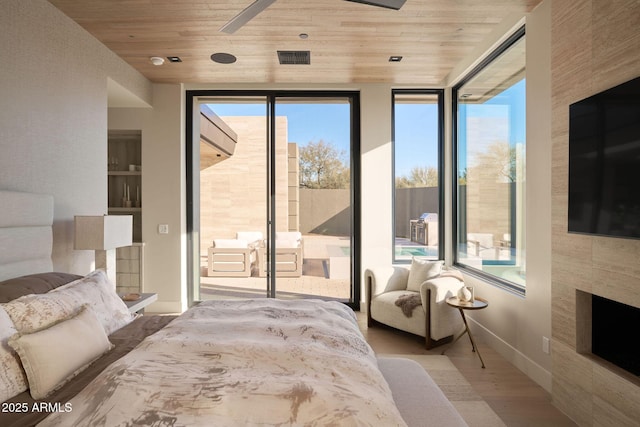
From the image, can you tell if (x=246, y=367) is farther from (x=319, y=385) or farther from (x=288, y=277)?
(x=288, y=277)

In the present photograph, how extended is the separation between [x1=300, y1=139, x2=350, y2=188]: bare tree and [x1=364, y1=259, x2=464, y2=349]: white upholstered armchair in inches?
54.0

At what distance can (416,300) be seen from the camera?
364 centimetres

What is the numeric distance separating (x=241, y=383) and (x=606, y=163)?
2118mm

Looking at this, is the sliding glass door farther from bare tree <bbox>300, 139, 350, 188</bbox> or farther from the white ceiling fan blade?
the white ceiling fan blade

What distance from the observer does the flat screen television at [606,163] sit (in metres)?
1.76

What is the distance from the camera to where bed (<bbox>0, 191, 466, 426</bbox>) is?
3.98ft

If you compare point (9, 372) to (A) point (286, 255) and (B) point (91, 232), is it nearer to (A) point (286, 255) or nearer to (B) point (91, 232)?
(B) point (91, 232)

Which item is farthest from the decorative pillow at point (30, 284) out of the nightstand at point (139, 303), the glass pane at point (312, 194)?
the glass pane at point (312, 194)

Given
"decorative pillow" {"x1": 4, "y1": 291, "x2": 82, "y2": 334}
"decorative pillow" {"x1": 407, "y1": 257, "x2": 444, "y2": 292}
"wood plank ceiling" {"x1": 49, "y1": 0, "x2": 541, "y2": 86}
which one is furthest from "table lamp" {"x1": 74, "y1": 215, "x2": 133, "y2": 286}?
"decorative pillow" {"x1": 407, "y1": 257, "x2": 444, "y2": 292}

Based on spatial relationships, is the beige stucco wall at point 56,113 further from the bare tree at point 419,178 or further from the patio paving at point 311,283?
the bare tree at point 419,178

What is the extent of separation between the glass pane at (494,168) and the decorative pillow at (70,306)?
10.4 feet

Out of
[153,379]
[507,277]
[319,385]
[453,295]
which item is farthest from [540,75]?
[153,379]

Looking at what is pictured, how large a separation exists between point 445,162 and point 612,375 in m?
3.15

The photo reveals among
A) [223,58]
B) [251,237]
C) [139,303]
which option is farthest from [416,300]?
[223,58]
